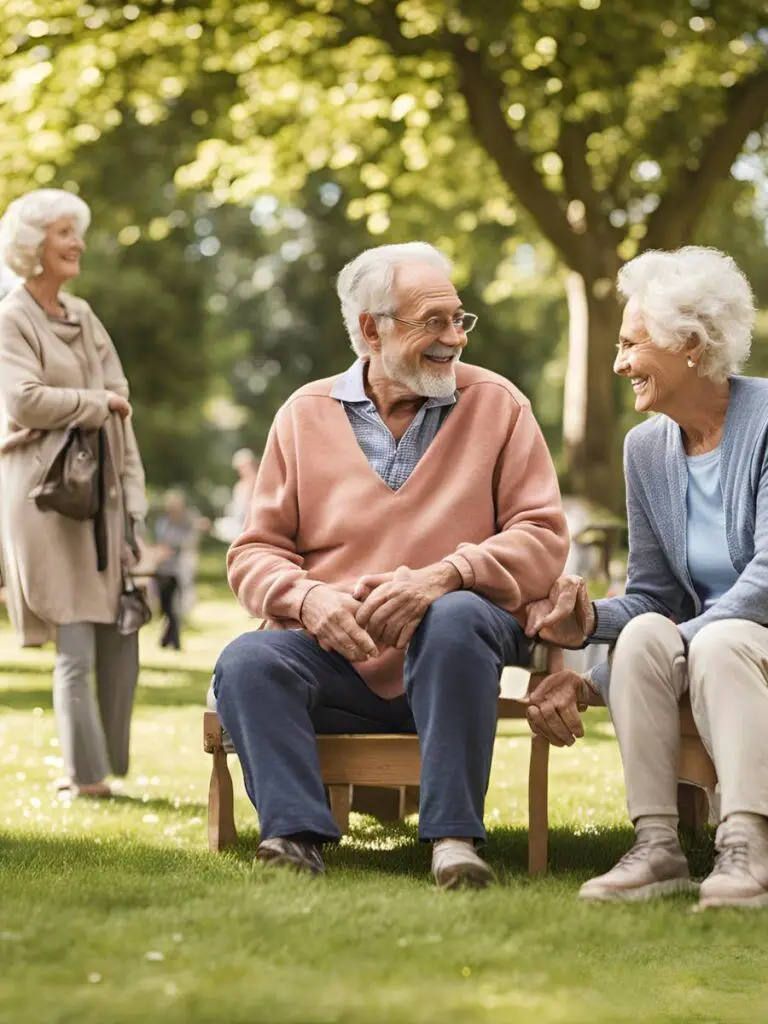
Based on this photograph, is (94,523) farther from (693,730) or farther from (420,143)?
(420,143)

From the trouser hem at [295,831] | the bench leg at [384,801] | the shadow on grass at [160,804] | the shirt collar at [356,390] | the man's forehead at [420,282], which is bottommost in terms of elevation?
the shadow on grass at [160,804]

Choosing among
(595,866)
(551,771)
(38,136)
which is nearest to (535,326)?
(38,136)

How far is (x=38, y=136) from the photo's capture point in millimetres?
16734

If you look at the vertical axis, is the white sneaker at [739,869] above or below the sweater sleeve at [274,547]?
below

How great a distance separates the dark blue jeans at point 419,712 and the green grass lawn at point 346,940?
0.58ft

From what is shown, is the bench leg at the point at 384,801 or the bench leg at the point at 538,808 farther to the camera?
the bench leg at the point at 384,801

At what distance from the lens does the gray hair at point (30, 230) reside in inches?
247

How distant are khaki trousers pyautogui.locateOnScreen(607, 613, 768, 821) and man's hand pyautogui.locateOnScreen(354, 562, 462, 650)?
0.48 meters

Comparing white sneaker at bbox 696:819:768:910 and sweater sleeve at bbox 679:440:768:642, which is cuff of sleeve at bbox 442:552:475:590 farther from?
white sneaker at bbox 696:819:768:910

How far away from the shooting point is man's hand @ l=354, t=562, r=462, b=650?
427cm

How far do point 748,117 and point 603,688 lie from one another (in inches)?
541

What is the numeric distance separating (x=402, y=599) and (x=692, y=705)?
770mm

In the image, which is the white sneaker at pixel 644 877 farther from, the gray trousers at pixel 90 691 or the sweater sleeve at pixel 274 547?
the gray trousers at pixel 90 691

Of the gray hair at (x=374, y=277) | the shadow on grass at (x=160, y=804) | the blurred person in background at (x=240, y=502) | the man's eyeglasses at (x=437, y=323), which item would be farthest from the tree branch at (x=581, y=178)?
the man's eyeglasses at (x=437, y=323)
